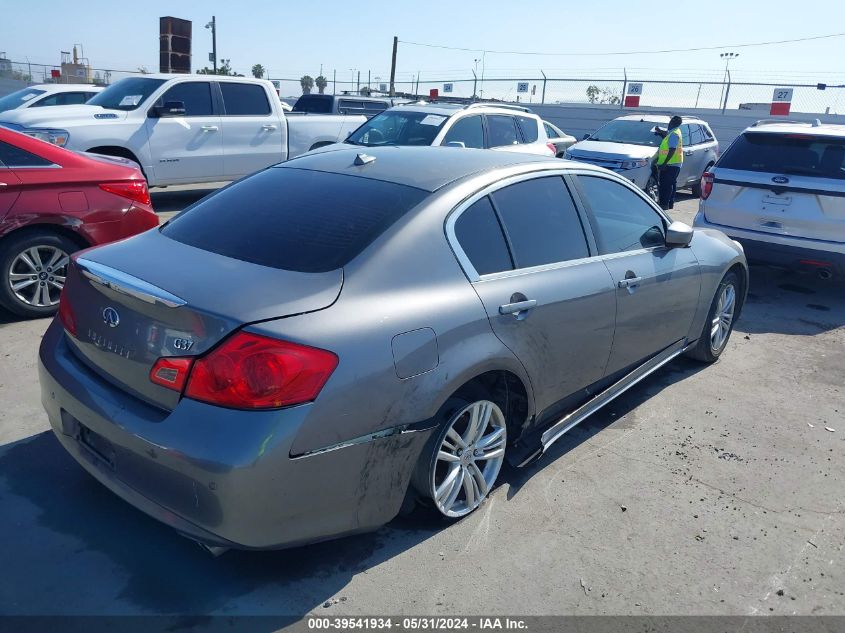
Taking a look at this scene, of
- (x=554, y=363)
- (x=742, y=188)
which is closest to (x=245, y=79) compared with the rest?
(x=742, y=188)

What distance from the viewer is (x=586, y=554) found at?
3191mm

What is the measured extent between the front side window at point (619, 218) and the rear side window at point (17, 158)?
416cm

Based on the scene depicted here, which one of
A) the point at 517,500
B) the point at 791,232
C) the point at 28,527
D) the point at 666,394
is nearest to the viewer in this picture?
the point at 28,527

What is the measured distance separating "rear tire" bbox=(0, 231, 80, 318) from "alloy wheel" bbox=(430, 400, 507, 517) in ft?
12.9

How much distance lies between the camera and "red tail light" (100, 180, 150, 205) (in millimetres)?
5727

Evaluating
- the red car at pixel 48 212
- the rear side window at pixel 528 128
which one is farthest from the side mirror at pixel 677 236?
the rear side window at pixel 528 128

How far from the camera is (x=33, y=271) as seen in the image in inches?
218

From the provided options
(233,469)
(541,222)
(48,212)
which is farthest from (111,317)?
(48,212)

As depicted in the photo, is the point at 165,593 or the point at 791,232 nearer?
the point at 165,593

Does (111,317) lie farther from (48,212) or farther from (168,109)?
(168,109)

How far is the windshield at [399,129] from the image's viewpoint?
9.93m

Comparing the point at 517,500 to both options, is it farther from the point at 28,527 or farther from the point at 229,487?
the point at 28,527

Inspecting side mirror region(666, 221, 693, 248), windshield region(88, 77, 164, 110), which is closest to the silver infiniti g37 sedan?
side mirror region(666, 221, 693, 248)

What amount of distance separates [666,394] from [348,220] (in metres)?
2.96
